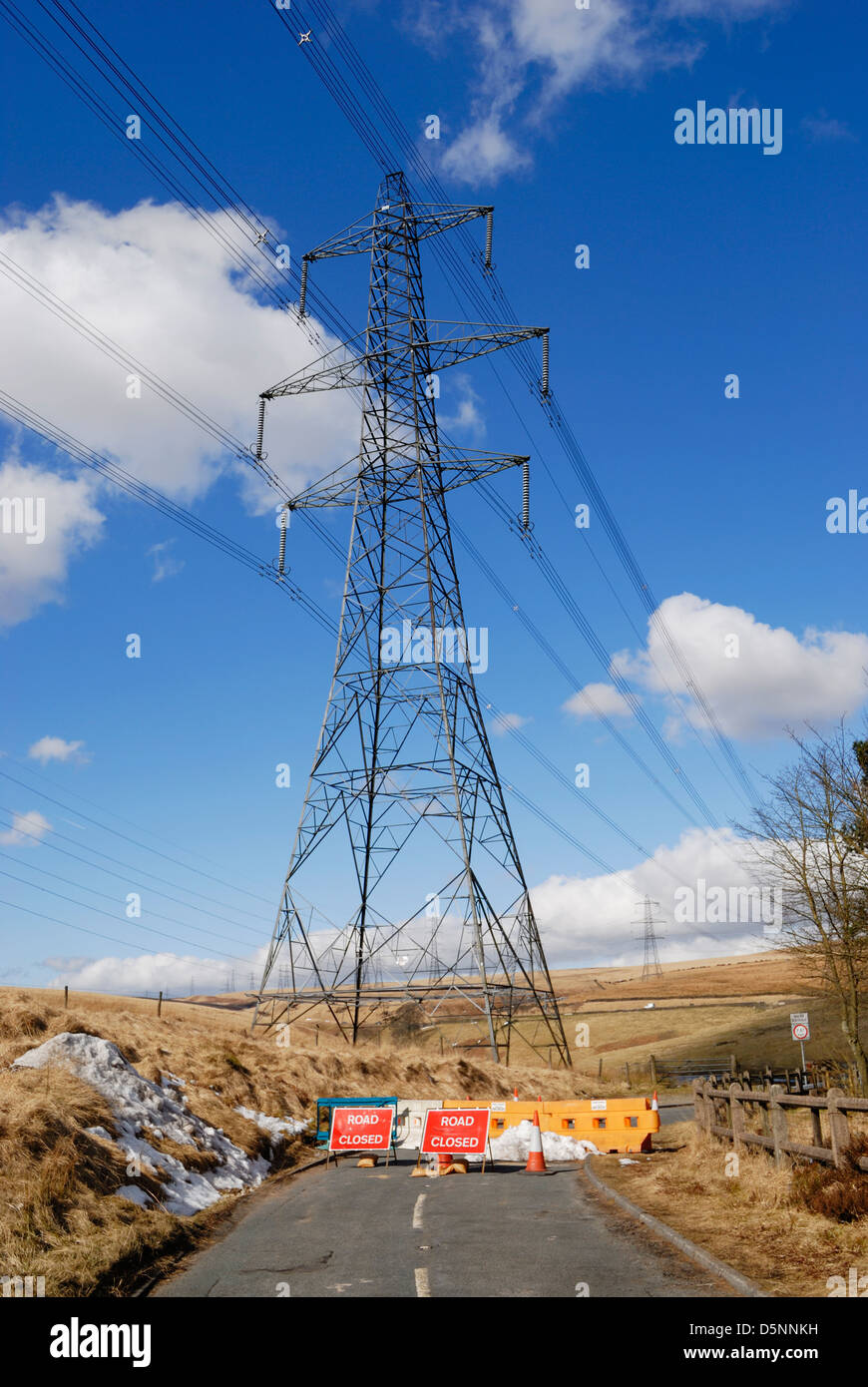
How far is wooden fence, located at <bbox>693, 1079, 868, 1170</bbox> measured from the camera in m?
11.8

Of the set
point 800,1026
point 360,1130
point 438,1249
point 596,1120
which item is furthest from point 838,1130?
point 800,1026

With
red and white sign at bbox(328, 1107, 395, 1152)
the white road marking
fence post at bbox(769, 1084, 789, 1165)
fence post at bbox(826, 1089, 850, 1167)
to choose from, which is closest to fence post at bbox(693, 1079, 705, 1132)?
fence post at bbox(769, 1084, 789, 1165)

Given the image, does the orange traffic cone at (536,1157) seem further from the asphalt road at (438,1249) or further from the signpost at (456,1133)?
the asphalt road at (438,1249)

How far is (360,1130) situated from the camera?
2177 centimetres

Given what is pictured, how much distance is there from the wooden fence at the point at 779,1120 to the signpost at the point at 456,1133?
4380mm

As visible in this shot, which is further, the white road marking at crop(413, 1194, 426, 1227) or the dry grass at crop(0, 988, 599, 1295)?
the white road marking at crop(413, 1194, 426, 1227)

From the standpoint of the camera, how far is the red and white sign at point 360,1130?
2150cm

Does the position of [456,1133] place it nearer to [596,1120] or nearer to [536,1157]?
[536,1157]

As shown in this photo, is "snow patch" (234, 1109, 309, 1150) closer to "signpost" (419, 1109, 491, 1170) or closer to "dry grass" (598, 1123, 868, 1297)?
"signpost" (419, 1109, 491, 1170)

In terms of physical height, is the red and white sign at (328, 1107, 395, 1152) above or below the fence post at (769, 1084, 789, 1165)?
below

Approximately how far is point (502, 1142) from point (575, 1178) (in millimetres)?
4141

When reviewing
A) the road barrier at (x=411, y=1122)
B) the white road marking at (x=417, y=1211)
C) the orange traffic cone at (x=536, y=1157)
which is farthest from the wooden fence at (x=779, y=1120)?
the road barrier at (x=411, y=1122)
